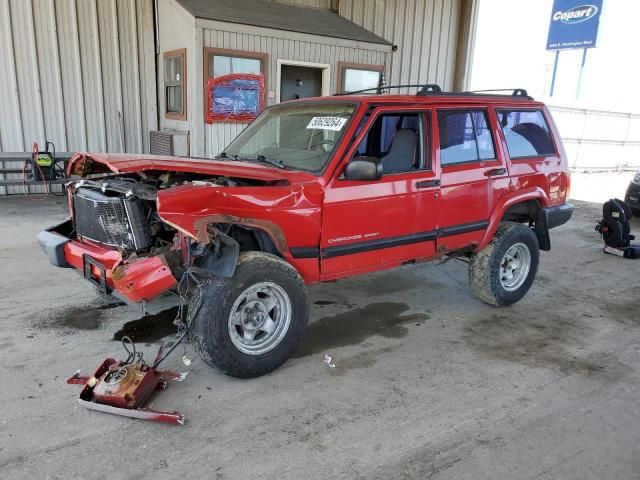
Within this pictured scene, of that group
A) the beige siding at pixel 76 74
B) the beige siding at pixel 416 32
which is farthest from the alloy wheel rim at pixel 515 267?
the beige siding at pixel 76 74

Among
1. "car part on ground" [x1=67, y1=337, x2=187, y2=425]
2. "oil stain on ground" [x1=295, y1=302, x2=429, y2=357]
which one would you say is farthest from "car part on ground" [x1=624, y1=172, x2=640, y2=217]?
"car part on ground" [x1=67, y1=337, x2=187, y2=425]

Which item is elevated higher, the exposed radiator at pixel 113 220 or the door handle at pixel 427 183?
the door handle at pixel 427 183

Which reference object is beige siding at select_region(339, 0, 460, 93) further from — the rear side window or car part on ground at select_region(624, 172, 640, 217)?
the rear side window

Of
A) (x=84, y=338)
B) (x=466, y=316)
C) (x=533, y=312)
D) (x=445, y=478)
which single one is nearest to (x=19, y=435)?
(x=84, y=338)

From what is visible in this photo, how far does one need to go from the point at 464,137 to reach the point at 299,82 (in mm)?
6637

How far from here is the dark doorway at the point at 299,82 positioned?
33.6 feet

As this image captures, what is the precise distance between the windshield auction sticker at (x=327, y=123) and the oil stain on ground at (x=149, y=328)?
83.2 inches

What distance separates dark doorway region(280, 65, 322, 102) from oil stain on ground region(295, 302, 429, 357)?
6.59 metres

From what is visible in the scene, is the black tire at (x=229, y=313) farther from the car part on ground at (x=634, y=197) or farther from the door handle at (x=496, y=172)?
the car part on ground at (x=634, y=197)

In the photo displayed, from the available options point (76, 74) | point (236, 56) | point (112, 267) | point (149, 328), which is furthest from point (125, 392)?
point (76, 74)

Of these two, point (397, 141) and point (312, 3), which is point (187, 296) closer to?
point (397, 141)

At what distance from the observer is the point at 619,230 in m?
7.19

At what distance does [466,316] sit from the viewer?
191 inches

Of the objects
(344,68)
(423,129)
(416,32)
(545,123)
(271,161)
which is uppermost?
(416,32)
